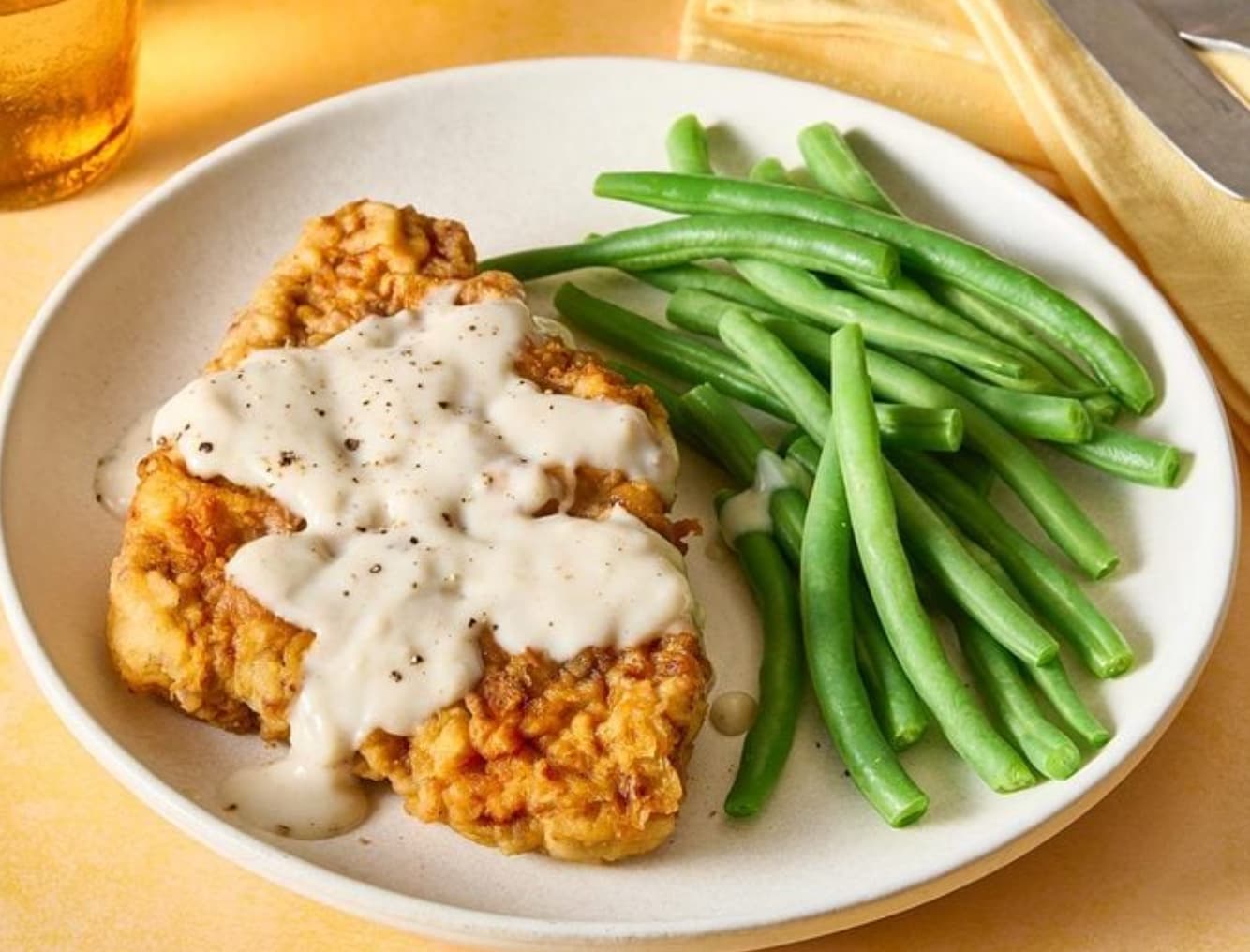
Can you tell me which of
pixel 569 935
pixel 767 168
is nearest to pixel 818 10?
pixel 767 168

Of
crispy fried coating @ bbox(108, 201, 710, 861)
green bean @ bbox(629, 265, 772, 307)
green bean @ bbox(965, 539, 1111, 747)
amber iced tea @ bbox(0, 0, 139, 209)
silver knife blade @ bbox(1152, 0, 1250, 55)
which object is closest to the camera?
crispy fried coating @ bbox(108, 201, 710, 861)

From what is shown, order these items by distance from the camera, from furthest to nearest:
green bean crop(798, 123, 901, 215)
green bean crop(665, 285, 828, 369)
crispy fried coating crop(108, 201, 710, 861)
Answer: green bean crop(798, 123, 901, 215) → green bean crop(665, 285, 828, 369) → crispy fried coating crop(108, 201, 710, 861)

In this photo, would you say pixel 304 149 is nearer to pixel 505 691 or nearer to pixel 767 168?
pixel 767 168

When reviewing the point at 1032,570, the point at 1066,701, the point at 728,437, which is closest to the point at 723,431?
the point at 728,437

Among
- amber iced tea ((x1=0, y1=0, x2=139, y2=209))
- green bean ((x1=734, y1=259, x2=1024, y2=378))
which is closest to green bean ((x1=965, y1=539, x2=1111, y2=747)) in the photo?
green bean ((x1=734, y1=259, x2=1024, y2=378))

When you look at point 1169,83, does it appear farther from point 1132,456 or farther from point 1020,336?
point 1132,456

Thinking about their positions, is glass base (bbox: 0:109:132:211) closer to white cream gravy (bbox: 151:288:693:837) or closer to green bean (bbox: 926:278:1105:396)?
white cream gravy (bbox: 151:288:693:837)
